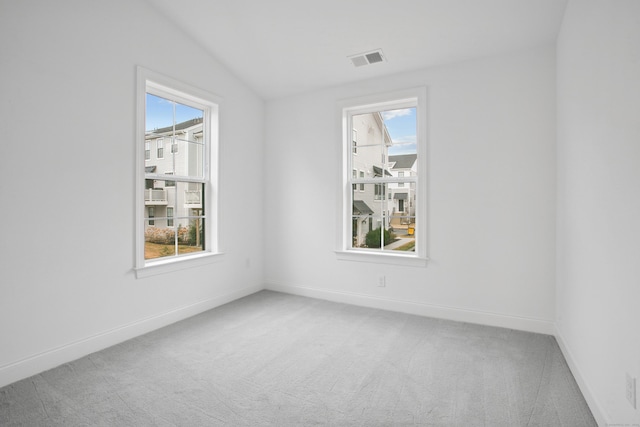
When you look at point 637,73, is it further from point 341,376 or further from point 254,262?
point 254,262

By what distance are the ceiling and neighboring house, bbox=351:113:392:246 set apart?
57 centimetres

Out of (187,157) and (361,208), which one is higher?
(187,157)

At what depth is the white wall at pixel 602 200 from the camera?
1.53 metres

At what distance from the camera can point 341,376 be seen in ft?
7.91

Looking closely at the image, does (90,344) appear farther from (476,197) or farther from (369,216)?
(476,197)

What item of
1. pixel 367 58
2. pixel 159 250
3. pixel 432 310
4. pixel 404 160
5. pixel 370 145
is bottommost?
pixel 432 310

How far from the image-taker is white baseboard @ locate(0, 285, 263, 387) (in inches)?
92.0

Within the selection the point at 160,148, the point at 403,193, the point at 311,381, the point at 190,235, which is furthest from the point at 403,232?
the point at 160,148

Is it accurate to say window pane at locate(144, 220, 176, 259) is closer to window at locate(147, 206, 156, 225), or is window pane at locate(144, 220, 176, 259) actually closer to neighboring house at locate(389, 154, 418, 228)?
window at locate(147, 206, 156, 225)

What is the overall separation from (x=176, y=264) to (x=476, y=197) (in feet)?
10.2

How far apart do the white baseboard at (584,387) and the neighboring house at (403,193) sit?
5.70 feet

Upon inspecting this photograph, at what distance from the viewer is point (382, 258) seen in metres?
3.93

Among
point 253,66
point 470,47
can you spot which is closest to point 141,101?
point 253,66

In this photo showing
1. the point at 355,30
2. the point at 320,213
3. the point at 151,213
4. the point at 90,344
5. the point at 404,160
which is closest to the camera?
the point at 90,344
